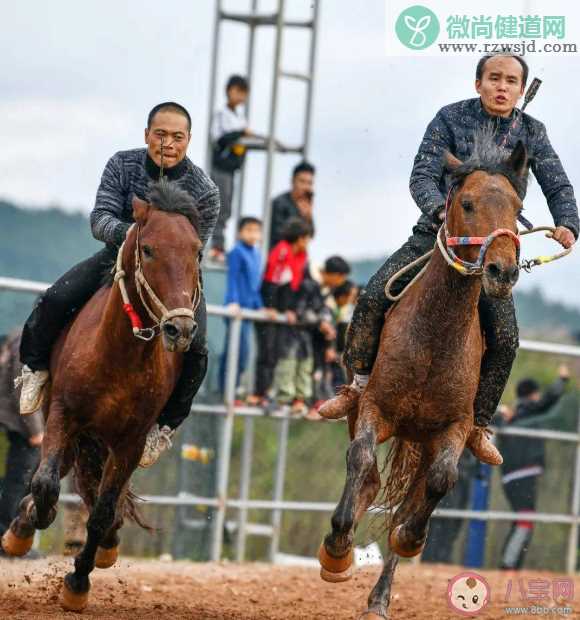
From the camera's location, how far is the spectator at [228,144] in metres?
14.1

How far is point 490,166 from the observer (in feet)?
25.5

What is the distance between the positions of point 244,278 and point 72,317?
420 cm

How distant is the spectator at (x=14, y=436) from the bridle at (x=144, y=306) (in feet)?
9.37

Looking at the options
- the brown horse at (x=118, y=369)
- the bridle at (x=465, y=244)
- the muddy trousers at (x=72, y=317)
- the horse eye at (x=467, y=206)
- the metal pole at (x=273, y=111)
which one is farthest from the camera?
the metal pole at (x=273, y=111)

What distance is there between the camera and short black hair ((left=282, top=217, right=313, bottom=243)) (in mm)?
12945

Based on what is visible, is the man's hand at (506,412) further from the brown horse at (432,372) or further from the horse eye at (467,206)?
the horse eye at (467,206)

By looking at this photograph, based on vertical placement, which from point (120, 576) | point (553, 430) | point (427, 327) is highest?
point (427, 327)

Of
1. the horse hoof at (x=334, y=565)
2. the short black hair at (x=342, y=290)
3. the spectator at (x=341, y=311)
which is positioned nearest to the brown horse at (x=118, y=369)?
the horse hoof at (x=334, y=565)

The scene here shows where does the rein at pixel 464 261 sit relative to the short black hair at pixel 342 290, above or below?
above

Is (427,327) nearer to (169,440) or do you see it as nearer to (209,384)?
(169,440)

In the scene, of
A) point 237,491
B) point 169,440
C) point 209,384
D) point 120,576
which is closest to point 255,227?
point 209,384

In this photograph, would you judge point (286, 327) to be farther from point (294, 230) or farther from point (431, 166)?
point (431, 166)

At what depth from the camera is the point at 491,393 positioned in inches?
343

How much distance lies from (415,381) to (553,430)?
7.35 metres
